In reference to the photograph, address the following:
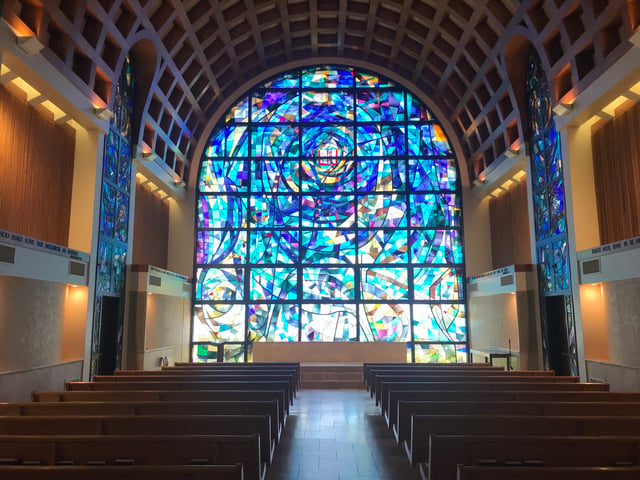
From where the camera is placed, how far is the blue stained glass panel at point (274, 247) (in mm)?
15938

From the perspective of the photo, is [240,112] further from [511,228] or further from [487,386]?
[487,386]

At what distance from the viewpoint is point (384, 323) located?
15633 mm

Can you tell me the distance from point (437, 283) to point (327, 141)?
5737mm

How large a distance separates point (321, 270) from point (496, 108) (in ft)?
22.5

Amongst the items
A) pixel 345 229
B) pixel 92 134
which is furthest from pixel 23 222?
pixel 345 229

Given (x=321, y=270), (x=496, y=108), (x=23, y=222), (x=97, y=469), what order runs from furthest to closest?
1. (x=321, y=270)
2. (x=496, y=108)
3. (x=23, y=222)
4. (x=97, y=469)

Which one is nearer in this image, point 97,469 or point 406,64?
point 97,469

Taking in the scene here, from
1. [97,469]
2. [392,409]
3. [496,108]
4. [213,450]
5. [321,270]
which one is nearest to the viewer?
[97,469]

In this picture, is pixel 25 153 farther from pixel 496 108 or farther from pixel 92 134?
pixel 496 108

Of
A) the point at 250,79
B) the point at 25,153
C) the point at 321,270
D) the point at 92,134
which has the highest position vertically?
the point at 250,79

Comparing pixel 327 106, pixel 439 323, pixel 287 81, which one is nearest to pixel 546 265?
pixel 439 323

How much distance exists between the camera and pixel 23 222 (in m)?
8.85

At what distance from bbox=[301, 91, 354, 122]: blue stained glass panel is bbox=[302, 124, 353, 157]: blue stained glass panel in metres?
0.33

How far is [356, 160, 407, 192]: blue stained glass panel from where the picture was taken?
643 inches
